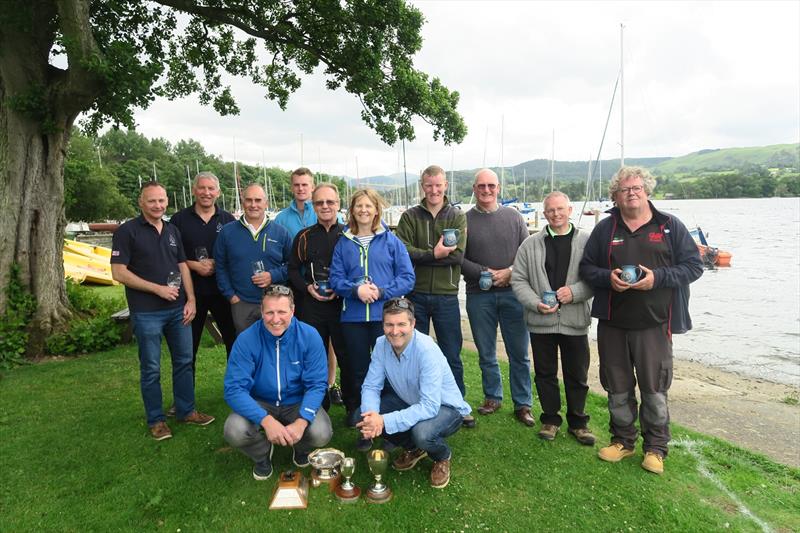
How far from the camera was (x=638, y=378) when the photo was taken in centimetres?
394

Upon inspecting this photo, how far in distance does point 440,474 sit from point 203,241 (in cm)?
315

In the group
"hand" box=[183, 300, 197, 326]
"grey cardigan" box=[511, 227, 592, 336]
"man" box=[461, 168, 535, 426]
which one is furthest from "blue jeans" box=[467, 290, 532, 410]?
"hand" box=[183, 300, 197, 326]

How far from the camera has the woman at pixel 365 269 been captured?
4.15m

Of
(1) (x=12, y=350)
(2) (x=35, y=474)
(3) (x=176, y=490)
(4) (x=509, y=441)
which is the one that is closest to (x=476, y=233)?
(4) (x=509, y=441)

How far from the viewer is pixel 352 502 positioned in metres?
3.42

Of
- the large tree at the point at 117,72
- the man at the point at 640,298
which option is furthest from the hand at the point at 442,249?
the large tree at the point at 117,72

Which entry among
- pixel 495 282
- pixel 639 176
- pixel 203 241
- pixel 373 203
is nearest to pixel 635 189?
pixel 639 176

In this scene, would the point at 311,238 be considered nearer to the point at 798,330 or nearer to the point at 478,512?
the point at 478,512

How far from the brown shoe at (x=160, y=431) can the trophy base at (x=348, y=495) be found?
193 centimetres

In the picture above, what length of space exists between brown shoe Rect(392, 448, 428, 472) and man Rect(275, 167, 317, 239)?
2.54 m

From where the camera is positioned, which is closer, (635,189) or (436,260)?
(635,189)

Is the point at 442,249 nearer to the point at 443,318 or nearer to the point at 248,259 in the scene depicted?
the point at 443,318

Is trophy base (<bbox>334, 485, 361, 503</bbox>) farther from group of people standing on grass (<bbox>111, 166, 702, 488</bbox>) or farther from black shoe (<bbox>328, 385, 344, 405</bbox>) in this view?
black shoe (<bbox>328, 385, 344, 405</bbox>)

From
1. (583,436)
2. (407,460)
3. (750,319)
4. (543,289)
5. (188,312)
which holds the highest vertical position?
(543,289)
